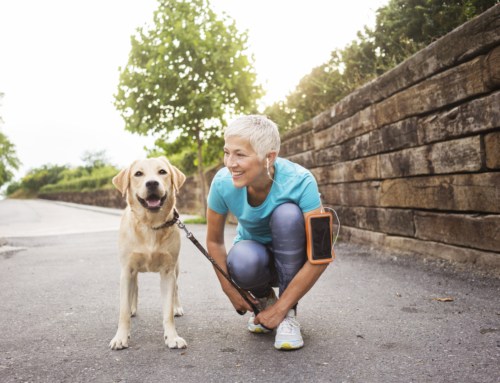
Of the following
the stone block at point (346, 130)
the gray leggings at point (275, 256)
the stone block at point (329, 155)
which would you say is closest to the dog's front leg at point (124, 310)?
the gray leggings at point (275, 256)

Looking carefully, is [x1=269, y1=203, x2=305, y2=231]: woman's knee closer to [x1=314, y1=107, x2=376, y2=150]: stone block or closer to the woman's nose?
the woman's nose

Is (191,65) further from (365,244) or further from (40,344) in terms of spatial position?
(40,344)

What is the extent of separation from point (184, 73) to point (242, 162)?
9631mm

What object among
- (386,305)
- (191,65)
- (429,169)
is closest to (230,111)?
(191,65)

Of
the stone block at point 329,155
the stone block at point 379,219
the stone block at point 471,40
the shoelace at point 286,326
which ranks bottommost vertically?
the shoelace at point 286,326

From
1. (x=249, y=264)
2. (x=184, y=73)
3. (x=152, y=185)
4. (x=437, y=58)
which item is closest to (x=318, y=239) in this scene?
(x=249, y=264)

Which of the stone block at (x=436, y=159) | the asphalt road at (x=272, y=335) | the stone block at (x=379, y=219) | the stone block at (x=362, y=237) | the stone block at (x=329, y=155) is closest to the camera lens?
the asphalt road at (x=272, y=335)

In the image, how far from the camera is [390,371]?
1.95 m

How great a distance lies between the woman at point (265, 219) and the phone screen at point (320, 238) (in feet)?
0.25

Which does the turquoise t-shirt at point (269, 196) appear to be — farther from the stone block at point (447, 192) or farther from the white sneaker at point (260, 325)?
the stone block at point (447, 192)

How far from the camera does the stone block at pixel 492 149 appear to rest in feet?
11.3

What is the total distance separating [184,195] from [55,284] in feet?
39.1

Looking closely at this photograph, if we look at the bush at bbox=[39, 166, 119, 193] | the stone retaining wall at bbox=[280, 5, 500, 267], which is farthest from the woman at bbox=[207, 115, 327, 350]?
the bush at bbox=[39, 166, 119, 193]

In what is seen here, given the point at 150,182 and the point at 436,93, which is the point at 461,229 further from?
the point at 150,182
